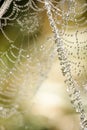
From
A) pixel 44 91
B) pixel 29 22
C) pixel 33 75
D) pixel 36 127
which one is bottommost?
pixel 36 127

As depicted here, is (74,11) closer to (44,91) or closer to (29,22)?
(29,22)

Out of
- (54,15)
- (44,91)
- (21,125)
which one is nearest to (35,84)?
(44,91)

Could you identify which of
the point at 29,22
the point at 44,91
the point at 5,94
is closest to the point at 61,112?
the point at 44,91

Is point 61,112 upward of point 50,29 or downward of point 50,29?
downward

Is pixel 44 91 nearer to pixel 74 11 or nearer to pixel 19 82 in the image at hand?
pixel 19 82

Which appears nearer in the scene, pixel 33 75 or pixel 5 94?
pixel 5 94

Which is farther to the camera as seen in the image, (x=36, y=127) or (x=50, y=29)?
(x=50, y=29)
